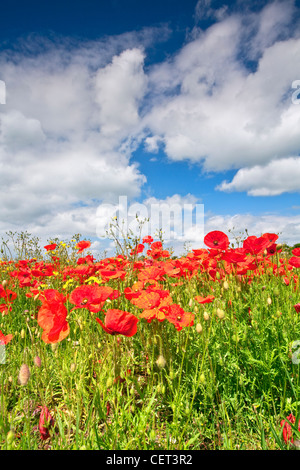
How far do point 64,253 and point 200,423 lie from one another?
4.30 metres

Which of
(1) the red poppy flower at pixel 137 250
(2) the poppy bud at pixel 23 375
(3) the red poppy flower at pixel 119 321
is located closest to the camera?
(2) the poppy bud at pixel 23 375

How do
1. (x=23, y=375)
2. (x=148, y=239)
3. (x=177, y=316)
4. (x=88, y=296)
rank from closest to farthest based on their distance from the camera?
(x=23, y=375)
(x=88, y=296)
(x=177, y=316)
(x=148, y=239)

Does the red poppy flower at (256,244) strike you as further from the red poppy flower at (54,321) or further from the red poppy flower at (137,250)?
the red poppy flower at (54,321)

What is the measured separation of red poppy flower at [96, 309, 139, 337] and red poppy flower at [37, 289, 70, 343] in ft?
0.74

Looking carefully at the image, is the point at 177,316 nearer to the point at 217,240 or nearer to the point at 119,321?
the point at 119,321

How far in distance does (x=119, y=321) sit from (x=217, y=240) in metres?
1.39

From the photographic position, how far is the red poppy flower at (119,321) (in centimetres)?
146

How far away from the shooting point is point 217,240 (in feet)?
8.33

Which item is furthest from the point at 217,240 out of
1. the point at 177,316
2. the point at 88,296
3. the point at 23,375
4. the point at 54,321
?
the point at 23,375

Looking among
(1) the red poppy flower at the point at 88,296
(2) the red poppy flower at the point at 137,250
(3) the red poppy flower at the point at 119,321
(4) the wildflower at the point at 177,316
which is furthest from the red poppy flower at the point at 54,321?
(2) the red poppy flower at the point at 137,250

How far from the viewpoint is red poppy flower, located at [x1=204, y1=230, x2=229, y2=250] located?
8.12ft

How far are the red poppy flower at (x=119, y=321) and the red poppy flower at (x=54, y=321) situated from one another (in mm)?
225

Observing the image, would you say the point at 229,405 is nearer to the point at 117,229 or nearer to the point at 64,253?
the point at 117,229

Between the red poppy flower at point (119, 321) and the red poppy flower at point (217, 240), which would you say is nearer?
the red poppy flower at point (119, 321)
